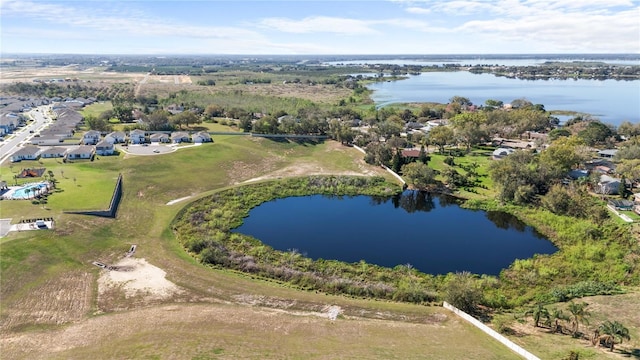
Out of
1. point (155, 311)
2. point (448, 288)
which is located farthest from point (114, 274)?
point (448, 288)

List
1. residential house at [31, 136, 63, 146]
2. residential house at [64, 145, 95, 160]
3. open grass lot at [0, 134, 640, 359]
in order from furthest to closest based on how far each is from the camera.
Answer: residential house at [31, 136, 63, 146]
residential house at [64, 145, 95, 160]
open grass lot at [0, 134, 640, 359]

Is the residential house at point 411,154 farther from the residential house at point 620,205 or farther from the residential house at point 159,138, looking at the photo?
the residential house at point 159,138

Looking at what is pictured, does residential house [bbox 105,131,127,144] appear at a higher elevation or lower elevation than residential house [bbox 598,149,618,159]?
higher

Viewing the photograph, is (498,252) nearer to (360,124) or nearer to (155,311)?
(155,311)

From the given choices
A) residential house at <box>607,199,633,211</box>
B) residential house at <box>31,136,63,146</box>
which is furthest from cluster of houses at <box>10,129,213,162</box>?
residential house at <box>607,199,633,211</box>

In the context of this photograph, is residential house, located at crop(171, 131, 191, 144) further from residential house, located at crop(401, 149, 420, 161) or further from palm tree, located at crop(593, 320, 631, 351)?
palm tree, located at crop(593, 320, 631, 351)
